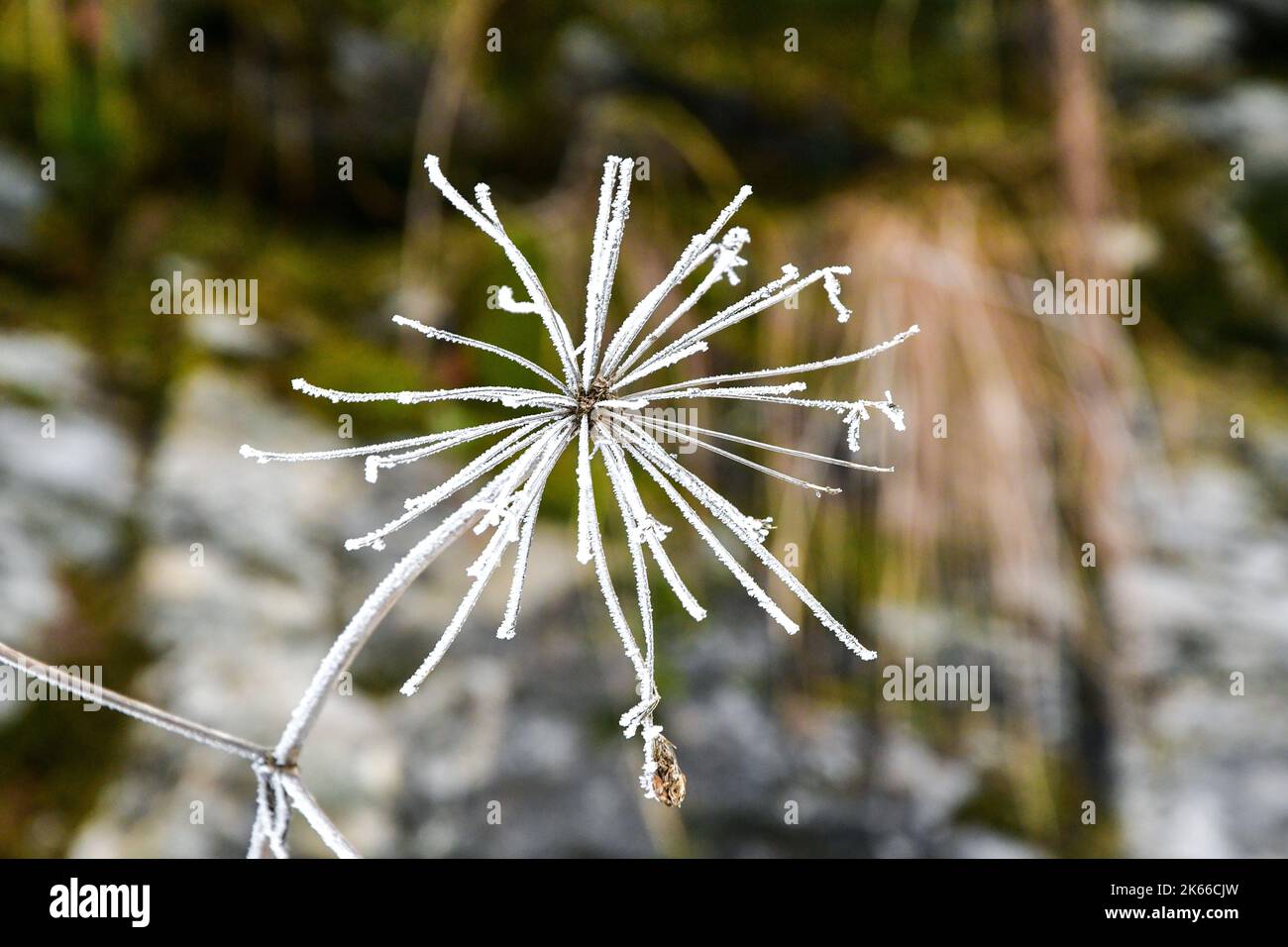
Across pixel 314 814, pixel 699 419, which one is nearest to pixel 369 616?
pixel 314 814

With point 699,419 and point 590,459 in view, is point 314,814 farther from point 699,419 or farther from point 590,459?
point 699,419

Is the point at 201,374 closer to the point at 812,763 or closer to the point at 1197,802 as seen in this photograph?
the point at 812,763

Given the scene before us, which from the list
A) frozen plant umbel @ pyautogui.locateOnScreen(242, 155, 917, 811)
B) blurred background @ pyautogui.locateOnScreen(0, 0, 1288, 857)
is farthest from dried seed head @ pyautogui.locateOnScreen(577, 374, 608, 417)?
blurred background @ pyautogui.locateOnScreen(0, 0, 1288, 857)

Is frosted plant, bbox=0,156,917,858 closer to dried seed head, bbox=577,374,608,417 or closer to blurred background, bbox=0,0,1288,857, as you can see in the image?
dried seed head, bbox=577,374,608,417

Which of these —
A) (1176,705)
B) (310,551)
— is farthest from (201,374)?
(1176,705)

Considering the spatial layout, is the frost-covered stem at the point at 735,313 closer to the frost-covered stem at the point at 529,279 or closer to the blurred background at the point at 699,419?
the frost-covered stem at the point at 529,279

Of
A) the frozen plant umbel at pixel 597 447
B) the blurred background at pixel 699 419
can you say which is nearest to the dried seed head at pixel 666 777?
the frozen plant umbel at pixel 597 447
